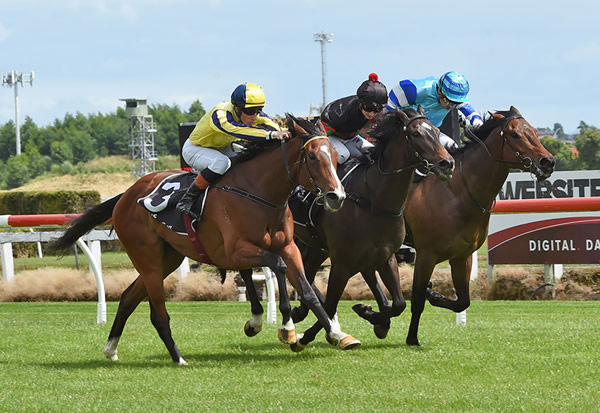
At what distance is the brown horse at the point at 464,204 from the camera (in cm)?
636

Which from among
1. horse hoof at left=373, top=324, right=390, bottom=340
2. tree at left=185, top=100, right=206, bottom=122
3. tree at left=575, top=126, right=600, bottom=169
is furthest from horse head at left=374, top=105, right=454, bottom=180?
tree at left=185, top=100, right=206, bottom=122

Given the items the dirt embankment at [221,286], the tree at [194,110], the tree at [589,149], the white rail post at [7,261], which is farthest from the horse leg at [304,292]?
the tree at [194,110]

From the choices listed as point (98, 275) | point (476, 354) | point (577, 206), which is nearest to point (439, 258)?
point (476, 354)

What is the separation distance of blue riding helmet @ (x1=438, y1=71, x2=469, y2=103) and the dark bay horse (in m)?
0.70

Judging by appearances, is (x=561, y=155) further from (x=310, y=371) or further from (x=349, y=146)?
(x=310, y=371)

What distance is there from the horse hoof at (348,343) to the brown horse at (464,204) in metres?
1.14

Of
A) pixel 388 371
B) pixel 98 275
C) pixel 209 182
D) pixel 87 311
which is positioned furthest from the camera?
pixel 87 311

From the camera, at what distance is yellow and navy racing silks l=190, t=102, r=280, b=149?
19.4 feet

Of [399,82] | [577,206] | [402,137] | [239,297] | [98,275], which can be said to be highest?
[399,82]

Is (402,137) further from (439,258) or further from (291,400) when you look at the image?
(291,400)

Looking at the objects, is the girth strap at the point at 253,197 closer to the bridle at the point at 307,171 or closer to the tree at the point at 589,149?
the bridle at the point at 307,171

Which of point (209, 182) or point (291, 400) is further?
point (209, 182)

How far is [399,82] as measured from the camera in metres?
7.00

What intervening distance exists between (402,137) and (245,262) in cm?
140
